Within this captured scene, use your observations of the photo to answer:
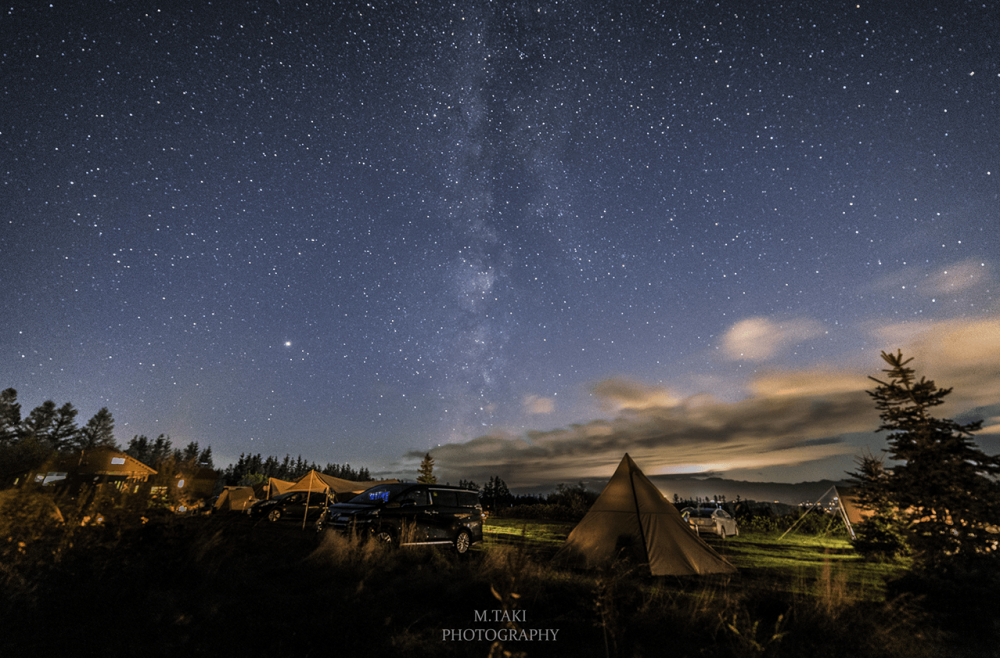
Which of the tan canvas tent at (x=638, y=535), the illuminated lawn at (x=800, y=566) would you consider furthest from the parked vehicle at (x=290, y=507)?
the tan canvas tent at (x=638, y=535)

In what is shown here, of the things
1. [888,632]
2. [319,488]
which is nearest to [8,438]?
[319,488]

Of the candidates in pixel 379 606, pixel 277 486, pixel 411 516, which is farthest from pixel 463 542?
pixel 277 486

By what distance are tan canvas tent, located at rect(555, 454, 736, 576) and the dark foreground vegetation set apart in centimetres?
75

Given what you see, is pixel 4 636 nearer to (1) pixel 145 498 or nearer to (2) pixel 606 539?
(1) pixel 145 498

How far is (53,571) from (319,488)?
22.1 m

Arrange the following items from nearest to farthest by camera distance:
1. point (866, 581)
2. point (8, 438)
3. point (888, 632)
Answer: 1. point (888, 632)
2. point (866, 581)
3. point (8, 438)

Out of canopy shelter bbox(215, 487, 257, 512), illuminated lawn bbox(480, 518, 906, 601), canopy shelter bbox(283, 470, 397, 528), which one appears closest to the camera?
illuminated lawn bbox(480, 518, 906, 601)

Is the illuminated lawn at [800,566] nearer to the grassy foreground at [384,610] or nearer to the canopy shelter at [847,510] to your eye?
the grassy foreground at [384,610]

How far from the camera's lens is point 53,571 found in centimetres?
659

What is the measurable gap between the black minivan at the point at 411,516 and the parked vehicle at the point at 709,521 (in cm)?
1296

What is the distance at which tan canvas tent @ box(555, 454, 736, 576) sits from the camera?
9797 mm

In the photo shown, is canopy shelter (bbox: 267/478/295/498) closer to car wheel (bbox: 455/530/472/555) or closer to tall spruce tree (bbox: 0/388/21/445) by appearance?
car wheel (bbox: 455/530/472/555)

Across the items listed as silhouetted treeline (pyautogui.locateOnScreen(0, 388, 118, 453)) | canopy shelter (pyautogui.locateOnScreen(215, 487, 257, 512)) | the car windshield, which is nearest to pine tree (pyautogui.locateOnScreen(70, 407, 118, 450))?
silhouetted treeline (pyautogui.locateOnScreen(0, 388, 118, 453))

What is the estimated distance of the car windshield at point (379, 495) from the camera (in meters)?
12.1
